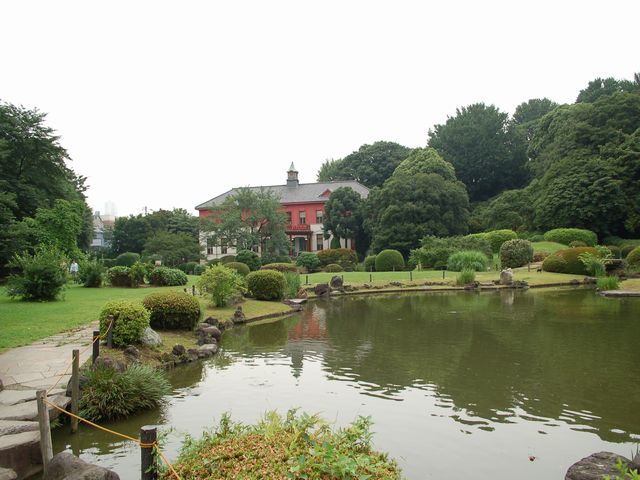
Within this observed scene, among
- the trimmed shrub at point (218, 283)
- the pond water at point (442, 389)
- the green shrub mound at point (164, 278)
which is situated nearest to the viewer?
the pond water at point (442, 389)

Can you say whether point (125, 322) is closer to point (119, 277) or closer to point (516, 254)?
point (119, 277)

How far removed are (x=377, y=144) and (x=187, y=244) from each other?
2749 centimetres

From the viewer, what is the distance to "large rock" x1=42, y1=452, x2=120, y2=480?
4.84 meters

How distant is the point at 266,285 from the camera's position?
19.7m

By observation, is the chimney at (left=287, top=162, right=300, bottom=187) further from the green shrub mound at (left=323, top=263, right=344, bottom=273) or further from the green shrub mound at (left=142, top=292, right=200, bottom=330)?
the green shrub mound at (left=142, top=292, right=200, bottom=330)

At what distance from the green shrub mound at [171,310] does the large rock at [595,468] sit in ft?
32.7

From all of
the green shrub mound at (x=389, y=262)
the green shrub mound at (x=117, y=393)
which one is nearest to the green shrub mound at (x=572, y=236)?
the green shrub mound at (x=389, y=262)

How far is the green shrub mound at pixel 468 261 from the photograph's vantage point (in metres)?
29.2

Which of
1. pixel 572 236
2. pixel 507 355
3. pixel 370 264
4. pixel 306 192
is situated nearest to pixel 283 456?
pixel 507 355

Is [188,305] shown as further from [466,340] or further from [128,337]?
[466,340]

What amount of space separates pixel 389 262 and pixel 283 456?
28.5 m

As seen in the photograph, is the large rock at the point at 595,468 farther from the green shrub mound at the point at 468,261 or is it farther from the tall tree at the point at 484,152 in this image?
the tall tree at the point at 484,152

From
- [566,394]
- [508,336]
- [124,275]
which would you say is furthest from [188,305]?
[124,275]

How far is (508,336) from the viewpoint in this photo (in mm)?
12484
